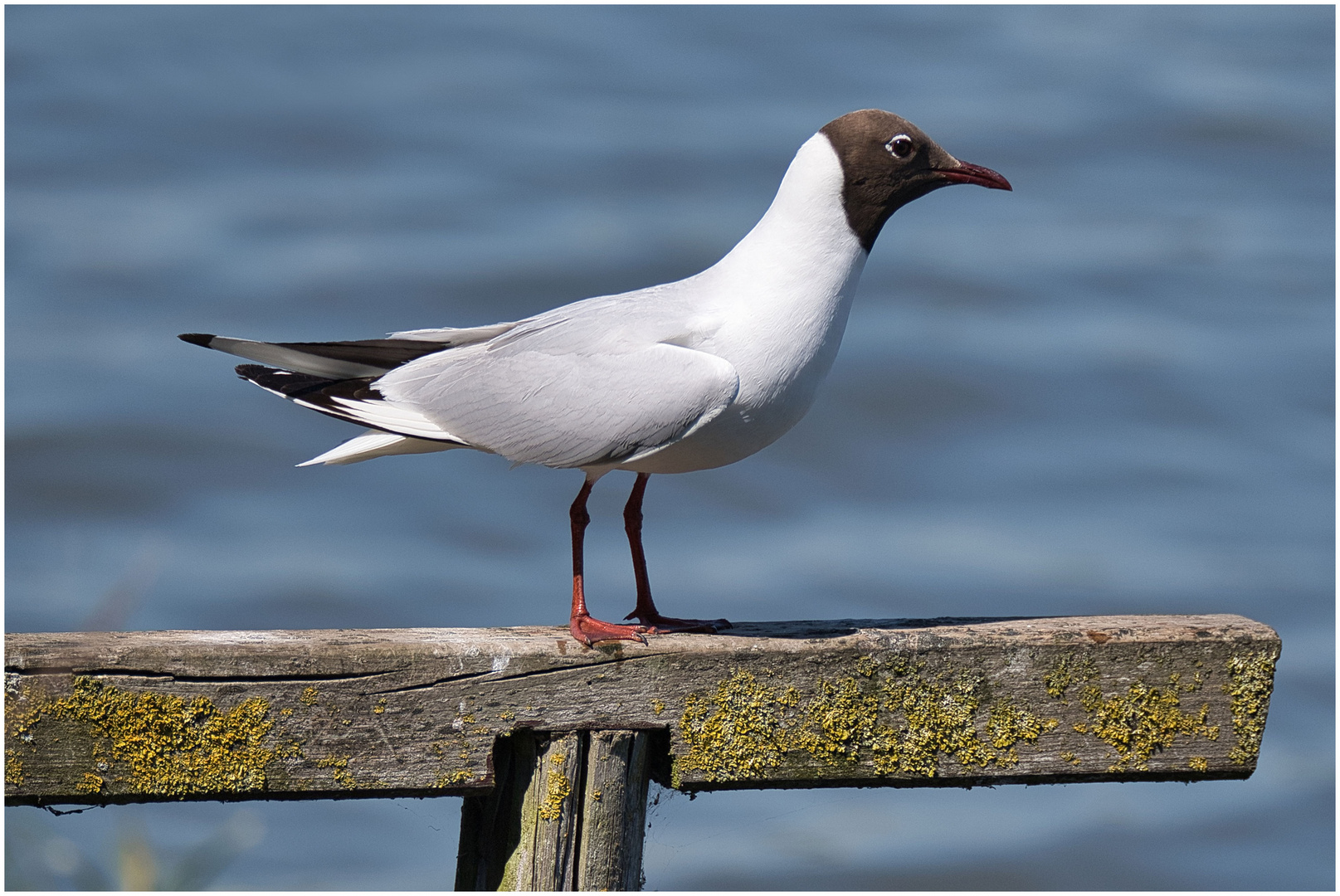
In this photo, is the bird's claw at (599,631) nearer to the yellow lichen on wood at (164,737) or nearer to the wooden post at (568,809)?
the wooden post at (568,809)

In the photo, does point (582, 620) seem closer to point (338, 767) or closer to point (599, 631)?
point (599, 631)

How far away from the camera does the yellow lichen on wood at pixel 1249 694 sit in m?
2.79

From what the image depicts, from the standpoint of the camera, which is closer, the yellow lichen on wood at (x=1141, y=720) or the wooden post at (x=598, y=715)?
the wooden post at (x=598, y=715)

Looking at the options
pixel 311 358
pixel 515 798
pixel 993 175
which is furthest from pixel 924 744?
pixel 311 358

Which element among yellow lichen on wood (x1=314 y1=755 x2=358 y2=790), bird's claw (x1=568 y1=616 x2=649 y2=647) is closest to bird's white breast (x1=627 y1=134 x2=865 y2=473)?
bird's claw (x1=568 y1=616 x2=649 y2=647)

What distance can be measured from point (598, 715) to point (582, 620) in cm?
33

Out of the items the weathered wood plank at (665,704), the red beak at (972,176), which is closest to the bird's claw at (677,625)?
the weathered wood plank at (665,704)

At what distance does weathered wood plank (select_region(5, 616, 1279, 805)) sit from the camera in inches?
96.1

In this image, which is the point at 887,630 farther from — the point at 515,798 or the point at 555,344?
the point at 555,344

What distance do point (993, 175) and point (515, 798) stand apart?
1.88 metres

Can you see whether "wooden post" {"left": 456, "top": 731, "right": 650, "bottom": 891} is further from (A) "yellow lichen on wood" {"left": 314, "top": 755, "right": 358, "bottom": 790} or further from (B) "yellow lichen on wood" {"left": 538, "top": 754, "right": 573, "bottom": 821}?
(A) "yellow lichen on wood" {"left": 314, "top": 755, "right": 358, "bottom": 790}

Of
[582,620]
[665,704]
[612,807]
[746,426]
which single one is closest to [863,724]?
[665,704]

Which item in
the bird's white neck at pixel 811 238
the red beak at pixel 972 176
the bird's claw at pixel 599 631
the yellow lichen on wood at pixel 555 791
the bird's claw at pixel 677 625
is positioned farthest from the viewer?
the red beak at pixel 972 176

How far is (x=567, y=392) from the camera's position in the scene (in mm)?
3359
